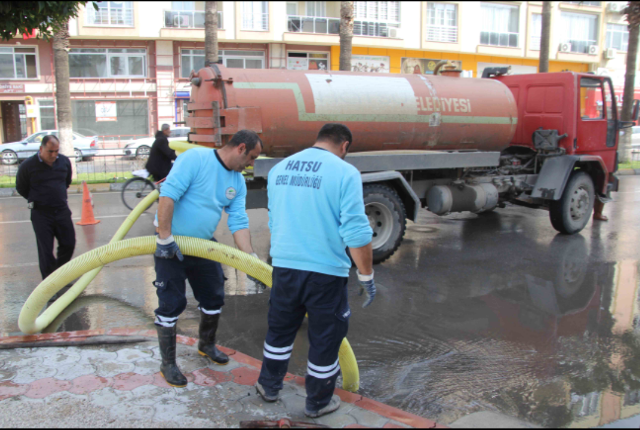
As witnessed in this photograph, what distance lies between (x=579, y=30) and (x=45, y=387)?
41.7 metres

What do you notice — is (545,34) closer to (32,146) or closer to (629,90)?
(629,90)

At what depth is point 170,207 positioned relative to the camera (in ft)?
11.5

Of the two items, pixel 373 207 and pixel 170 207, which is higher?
pixel 170 207

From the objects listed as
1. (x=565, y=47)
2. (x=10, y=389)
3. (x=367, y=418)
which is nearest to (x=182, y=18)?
(x=565, y=47)

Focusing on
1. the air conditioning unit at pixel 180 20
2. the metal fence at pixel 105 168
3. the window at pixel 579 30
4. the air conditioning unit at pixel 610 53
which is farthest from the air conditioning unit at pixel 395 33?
the metal fence at pixel 105 168

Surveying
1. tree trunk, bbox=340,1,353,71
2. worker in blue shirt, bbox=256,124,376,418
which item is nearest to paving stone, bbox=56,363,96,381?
worker in blue shirt, bbox=256,124,376,418

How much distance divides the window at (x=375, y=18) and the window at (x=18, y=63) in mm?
18545

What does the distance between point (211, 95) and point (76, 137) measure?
2085 cm

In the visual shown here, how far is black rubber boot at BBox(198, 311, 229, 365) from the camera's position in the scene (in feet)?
12.9

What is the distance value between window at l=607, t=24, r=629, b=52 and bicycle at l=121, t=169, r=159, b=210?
38389 mm

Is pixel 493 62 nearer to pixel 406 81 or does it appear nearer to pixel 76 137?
pixel 76 137

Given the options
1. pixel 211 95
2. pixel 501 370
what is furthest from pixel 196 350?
pixel 211 95

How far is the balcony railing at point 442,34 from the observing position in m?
33.0

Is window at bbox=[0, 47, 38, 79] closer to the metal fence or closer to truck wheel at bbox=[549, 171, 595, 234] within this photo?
the metal fence
